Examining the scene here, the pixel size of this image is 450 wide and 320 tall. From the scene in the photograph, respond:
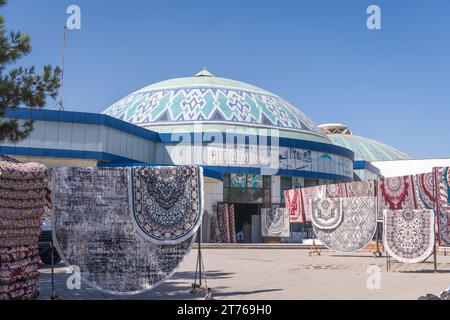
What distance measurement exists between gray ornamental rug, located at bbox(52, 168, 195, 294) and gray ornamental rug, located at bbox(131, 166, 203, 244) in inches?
5.1

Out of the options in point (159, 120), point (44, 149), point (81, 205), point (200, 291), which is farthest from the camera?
point (159, 120)

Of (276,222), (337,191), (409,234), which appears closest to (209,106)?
(276,222)

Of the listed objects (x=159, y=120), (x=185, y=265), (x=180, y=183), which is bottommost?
(x=185, y=265)

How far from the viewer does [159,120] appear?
34.9 metres

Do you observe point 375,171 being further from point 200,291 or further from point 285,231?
point 200,291

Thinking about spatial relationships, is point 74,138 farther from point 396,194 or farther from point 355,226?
point 396,194

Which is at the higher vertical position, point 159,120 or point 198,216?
point 159,120

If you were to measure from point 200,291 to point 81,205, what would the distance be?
2.53 metres

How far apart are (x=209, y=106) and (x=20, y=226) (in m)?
29.8

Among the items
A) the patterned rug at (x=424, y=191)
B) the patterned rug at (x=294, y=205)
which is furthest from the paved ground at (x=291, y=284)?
the patterned rug at (x=294, y=205)

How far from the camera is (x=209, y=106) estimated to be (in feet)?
118

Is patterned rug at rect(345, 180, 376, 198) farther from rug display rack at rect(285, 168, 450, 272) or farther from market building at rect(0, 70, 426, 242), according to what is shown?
market building at rect(0, 70, 426, 242)
